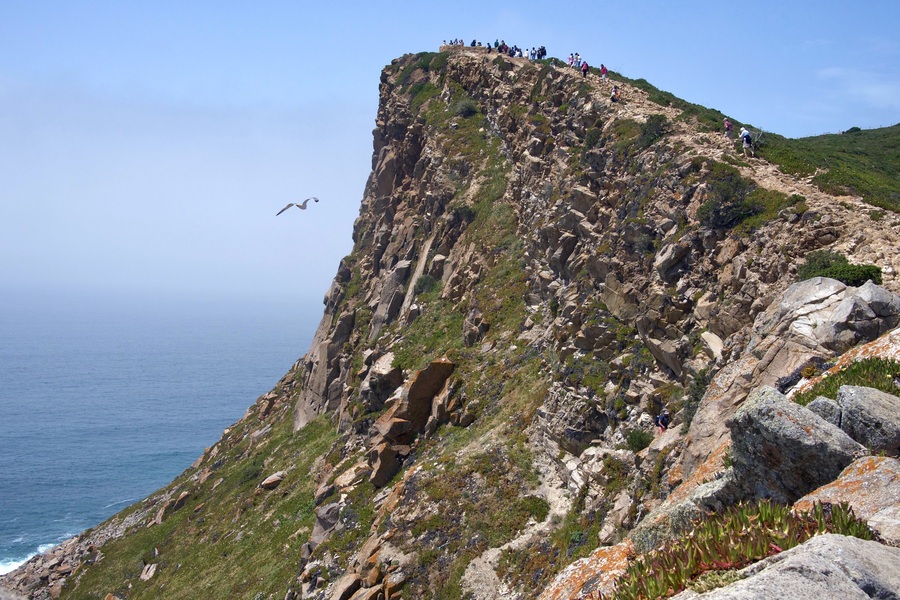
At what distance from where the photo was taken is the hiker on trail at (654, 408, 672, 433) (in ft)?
65.2

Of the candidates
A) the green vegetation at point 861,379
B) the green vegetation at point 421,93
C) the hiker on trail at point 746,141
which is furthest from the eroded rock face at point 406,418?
Answer: the green vegetation at point 421,93

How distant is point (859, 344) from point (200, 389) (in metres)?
181

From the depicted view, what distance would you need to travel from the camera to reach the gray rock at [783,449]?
802cm

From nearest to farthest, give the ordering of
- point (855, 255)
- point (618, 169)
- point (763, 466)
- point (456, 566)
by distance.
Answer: point (763, 466) → point (855, 255) → point (456, 566) → point (618, 169)

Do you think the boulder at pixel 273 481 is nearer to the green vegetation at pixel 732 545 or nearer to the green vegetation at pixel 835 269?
the green vegetation at pixel 835 269

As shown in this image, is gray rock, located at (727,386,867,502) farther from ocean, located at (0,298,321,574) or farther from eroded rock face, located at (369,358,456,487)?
ocean, located at (0,298,321,574)

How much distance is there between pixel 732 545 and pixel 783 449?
104 inches

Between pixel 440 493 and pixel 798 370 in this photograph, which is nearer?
pixel 798 370

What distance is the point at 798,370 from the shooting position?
1230 cm

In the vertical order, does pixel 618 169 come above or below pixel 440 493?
above

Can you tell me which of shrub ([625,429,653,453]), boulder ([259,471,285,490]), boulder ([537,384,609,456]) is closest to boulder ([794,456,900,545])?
shrub ([625,429,653,453])

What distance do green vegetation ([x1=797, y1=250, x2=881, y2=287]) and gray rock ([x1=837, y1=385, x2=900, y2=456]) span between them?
8.07 metres

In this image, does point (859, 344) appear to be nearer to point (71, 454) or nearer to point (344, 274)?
point (344, 274)

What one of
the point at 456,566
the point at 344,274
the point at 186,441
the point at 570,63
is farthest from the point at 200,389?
the point at 456,566
